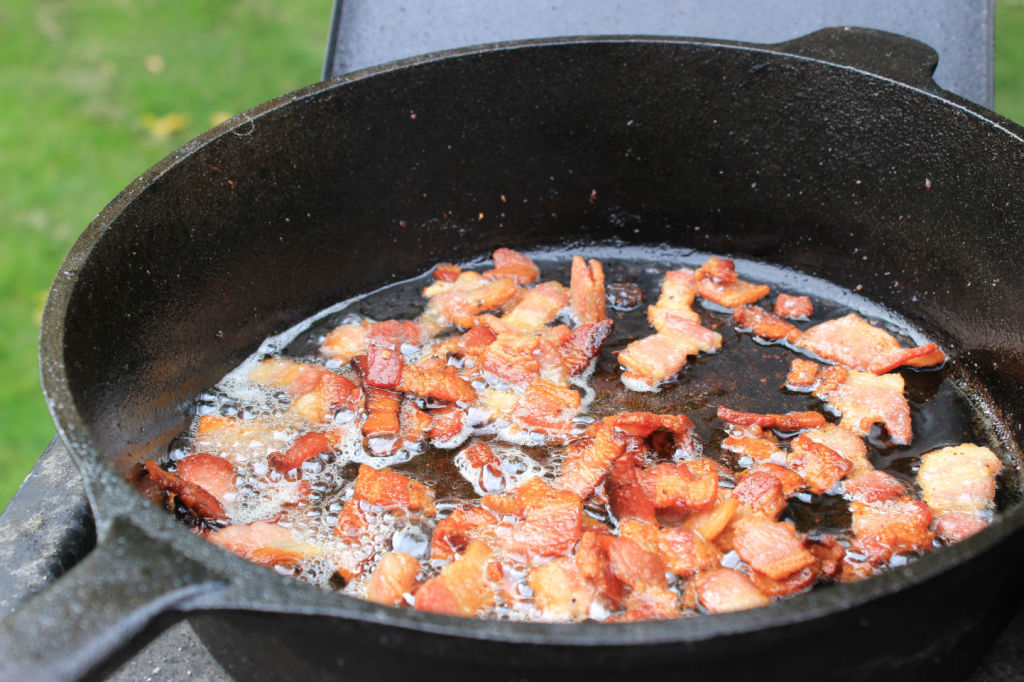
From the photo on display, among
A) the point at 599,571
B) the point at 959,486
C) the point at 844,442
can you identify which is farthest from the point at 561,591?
the point at 959,486

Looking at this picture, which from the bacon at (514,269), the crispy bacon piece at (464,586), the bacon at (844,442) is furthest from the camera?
the bacon at (514,269)

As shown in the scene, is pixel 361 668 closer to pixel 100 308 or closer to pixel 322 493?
pixel 322 493

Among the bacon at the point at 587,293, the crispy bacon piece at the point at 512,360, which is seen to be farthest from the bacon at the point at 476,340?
the bacon at the point at 587,293

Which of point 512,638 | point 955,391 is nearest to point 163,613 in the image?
point 512,638

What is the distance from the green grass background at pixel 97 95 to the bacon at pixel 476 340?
6.61 ft

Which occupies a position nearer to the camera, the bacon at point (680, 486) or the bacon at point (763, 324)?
the bacon at point (680, 486)

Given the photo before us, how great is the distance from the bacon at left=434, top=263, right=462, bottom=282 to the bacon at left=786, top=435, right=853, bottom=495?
1.05m

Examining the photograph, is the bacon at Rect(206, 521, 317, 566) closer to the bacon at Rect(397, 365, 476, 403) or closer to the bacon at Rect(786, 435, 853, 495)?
the bacon at Rect(397, 365, 476, 403)

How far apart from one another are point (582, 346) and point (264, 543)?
90cm

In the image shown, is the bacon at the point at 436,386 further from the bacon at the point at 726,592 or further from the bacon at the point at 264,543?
the bacon at the point at 726,592

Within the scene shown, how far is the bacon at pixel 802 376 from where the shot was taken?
214 cm

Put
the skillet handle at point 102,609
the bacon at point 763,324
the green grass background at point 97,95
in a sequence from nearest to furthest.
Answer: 1. the skillet handle at point 102,609
2. the bacon at point 763,324
3. the green grass background at point 97,95

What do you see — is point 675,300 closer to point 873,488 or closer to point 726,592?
point 873,488

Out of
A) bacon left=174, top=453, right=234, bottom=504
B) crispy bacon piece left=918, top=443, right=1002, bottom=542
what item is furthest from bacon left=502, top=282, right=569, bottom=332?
crispy bacon piece left=918, top=443, right=1002, bottom=542
